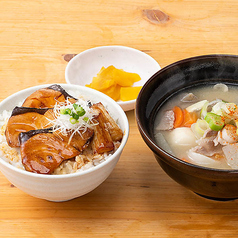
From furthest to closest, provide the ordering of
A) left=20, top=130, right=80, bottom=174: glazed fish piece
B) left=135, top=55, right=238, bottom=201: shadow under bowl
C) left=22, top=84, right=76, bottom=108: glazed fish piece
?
left=22, top=84, right=76, bottom=108: glazed fish piece → left=20, top=130, right=80, bottom=174: glazed fish piece → left=135, top=55, right=238, bottom=201: shadow under bowl

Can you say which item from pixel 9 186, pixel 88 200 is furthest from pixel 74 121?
pixel 9 186

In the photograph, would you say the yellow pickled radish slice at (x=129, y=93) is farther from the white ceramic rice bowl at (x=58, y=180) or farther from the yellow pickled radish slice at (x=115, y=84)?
the white ceramic rice bowl at (x=58, y=180)

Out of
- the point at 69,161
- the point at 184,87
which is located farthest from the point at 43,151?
the point at 184,87

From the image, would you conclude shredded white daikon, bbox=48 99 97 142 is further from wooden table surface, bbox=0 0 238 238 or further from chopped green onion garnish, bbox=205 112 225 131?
chopped green onion garnish, bbox=205 112 225 131

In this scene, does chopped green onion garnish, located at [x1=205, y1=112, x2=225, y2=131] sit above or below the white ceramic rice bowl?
above

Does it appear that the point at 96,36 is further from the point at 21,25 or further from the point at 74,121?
the point at 74,121

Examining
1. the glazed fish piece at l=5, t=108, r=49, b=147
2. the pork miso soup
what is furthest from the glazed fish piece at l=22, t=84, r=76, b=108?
the pork miso soup

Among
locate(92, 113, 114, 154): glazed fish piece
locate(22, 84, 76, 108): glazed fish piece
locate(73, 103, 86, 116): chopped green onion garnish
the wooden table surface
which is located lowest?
the wooden table surface
